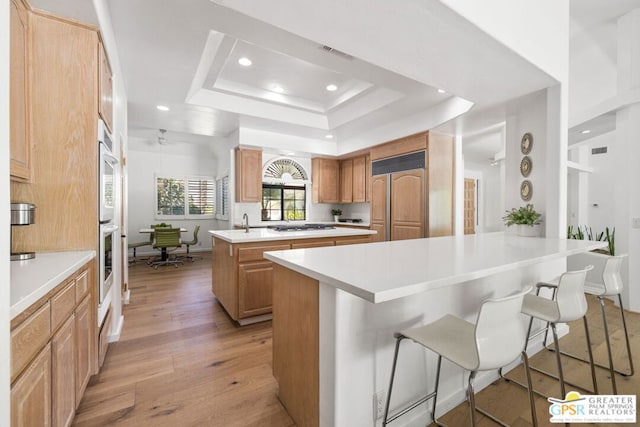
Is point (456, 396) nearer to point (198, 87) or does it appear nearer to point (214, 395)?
point (214, 395)

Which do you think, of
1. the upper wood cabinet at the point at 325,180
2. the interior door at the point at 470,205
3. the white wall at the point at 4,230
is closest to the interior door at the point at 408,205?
the upper wood cabinet at the point at 325,180

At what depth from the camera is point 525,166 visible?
9.31ft

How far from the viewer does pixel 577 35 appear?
3484mm

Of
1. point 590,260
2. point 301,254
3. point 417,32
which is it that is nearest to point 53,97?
point 301,254

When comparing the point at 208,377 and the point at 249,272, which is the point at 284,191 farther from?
the point at 208,377

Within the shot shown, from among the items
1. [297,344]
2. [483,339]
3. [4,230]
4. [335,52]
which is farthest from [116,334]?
[335,52]

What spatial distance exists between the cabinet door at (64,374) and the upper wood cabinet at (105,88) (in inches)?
51.7

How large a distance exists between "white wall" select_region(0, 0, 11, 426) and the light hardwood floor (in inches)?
42.0

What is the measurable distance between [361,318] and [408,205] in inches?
140

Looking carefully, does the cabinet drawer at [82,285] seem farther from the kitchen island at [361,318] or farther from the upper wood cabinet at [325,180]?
the upper wood cabinet at [325,180]

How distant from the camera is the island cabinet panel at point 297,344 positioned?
1345 millimetres

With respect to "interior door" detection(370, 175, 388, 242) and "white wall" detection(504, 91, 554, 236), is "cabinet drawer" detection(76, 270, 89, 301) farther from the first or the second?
"interior door" detection(370, 175, 388, 242)

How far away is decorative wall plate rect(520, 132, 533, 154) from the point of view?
2.79m

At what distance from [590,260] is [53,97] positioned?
5.07 metres
